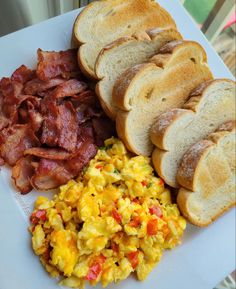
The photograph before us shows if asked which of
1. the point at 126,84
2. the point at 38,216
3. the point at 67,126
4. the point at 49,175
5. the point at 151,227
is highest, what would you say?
the point at 126,84

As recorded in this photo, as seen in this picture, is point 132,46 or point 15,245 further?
point 132,46

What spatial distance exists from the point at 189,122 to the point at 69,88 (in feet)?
2.24

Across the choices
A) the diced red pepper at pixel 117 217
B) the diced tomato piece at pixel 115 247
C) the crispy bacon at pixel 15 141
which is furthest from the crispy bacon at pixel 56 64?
the diced tomato piece at pixel 115 247

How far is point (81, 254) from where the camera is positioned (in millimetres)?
1723

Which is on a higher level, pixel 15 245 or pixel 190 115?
pixel 190 115

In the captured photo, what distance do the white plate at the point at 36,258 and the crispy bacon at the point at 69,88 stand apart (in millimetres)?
275

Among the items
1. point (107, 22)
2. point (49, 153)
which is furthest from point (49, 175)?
point (107, 22)

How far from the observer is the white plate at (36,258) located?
179cm

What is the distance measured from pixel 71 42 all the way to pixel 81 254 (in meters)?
1.26

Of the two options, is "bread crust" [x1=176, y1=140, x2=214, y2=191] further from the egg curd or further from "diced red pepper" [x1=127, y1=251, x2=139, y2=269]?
"diced red pepper" [x1=127, y1=251, x2=139, y2=269]

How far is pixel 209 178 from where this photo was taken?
2.00 m

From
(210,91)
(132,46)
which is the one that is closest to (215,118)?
(210,91)

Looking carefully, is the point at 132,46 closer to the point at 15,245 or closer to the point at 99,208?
the point at 99,208

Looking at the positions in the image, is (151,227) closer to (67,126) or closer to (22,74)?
(67,126)
